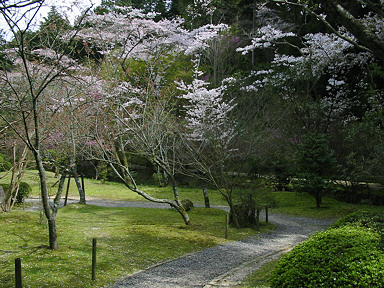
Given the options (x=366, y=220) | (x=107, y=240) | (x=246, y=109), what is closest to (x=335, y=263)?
(x=366, y=220)

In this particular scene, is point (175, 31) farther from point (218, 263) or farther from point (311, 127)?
point (218, 263)

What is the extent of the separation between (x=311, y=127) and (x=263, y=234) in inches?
323

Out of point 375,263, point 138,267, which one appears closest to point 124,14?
point 138,267

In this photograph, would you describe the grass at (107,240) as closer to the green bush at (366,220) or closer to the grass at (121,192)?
the green bush at (366,220)

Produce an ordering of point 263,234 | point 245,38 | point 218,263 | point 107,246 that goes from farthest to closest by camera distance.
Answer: point 245,38, point 263,234, point 107,246, point 218,263

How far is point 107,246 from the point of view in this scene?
7832 mm

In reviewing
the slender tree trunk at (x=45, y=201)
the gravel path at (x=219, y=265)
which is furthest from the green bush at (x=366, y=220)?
the slender tree trunk at (x=45, y=201)

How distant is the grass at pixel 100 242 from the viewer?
19.4 ft

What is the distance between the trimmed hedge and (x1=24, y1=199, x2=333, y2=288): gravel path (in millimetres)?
878

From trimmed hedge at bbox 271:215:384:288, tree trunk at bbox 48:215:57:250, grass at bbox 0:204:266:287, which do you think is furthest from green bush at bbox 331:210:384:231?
tree trunk at bbox 48:215:57:250

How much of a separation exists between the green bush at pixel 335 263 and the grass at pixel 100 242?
340cm

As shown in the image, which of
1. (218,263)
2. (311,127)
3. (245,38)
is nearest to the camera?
(218,263)

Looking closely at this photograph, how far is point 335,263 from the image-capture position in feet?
11.0

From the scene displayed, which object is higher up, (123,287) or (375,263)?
(375,263)
